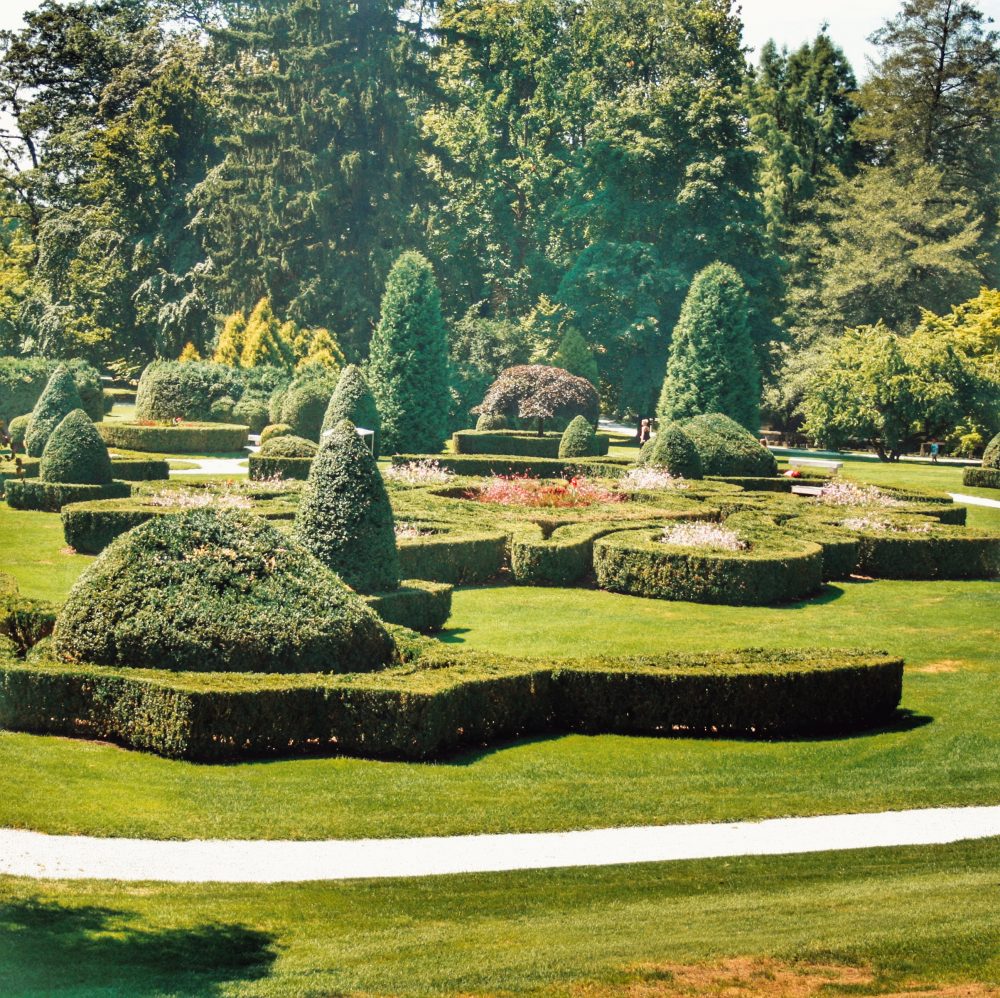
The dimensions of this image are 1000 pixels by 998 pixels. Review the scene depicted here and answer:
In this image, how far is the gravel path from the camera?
32.8 ft

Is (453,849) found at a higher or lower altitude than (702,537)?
lower

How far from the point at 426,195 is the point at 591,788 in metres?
55.3

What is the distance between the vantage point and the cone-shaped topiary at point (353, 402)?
39250mm

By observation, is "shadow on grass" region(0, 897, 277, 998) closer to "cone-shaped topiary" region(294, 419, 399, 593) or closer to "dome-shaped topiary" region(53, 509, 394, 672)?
"dome-shaped topiary" region(53, 509, 394, 672)

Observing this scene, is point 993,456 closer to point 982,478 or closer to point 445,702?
point 982,478

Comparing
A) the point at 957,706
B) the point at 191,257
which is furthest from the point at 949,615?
the point at 191,257

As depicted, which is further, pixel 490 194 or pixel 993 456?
pixel 490 194

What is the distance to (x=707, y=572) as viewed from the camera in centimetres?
2195

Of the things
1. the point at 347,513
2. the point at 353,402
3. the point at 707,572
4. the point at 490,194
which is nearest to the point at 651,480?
the point at 707,572

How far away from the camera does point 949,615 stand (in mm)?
21406

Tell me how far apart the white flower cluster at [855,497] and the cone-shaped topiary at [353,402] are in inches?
559

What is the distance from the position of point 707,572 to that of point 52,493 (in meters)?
13.7

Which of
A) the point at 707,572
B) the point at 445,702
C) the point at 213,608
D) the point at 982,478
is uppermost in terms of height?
the point at 982,478

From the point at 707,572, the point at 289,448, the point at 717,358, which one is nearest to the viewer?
the point at 707,572
